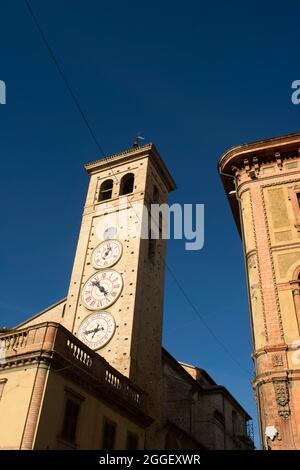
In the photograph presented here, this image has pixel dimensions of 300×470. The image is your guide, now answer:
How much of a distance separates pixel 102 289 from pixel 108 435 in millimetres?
9149

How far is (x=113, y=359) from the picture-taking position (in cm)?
2123

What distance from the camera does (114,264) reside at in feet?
83.0

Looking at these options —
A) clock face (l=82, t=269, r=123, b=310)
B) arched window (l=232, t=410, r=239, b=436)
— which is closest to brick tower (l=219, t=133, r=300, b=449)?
clock face (l=82, t=269, r=123, b=310)

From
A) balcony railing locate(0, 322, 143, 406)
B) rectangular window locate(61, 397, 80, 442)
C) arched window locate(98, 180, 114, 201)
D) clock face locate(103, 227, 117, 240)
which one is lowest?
rectangular window locate(61, 397, 80, 442)

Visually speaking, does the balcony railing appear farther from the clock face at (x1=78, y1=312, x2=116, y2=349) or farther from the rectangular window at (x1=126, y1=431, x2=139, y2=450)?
the clock face at (x1=78, y1=312, x2=116, y2=349)

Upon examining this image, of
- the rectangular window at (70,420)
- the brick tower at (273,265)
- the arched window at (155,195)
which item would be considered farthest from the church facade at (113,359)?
the brick tower at (273,265)

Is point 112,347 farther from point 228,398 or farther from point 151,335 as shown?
point 228,398

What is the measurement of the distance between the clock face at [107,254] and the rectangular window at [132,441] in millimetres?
9681

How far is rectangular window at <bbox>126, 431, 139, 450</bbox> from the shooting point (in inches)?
705

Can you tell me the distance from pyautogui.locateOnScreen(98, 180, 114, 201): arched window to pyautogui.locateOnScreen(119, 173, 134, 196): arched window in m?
0.83

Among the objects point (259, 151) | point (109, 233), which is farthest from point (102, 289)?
point (259, 151)

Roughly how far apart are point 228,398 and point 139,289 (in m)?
13.7

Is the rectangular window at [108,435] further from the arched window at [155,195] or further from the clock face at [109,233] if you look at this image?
the arched window at [155,195]

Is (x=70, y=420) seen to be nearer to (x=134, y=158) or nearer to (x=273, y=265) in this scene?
(x=273, y=265)
